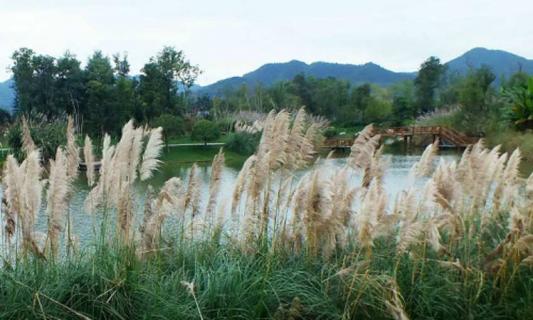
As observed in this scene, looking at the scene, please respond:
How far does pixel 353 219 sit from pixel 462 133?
35173 mm

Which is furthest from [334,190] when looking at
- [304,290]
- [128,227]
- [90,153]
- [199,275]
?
[90,153]

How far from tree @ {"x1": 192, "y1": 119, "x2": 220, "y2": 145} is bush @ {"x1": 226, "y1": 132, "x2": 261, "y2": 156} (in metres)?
1.82

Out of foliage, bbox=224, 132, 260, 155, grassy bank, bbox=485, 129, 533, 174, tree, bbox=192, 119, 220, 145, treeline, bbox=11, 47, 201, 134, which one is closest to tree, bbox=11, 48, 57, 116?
treeline, bbox=11, 47, 201, 134

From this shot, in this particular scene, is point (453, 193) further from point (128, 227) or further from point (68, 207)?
point (68, 207)

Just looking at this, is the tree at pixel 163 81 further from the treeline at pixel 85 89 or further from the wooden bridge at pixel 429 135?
the wooden bridge at pixel 429 135

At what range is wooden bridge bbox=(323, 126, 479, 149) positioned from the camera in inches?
1340

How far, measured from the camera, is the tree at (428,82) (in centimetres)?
5903

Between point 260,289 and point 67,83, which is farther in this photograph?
point 67,83

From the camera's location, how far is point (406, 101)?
5684 centimetres

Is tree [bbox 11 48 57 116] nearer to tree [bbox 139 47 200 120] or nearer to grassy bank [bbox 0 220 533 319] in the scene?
tree [bbox 139 47 200 120]

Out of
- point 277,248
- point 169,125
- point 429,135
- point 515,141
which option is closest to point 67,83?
point 169,125

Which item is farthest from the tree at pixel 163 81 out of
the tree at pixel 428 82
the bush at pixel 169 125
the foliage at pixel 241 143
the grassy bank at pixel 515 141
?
the tree at pixel 428 82

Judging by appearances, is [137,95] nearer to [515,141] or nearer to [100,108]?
[100,108]

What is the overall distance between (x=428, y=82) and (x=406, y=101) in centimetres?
783
